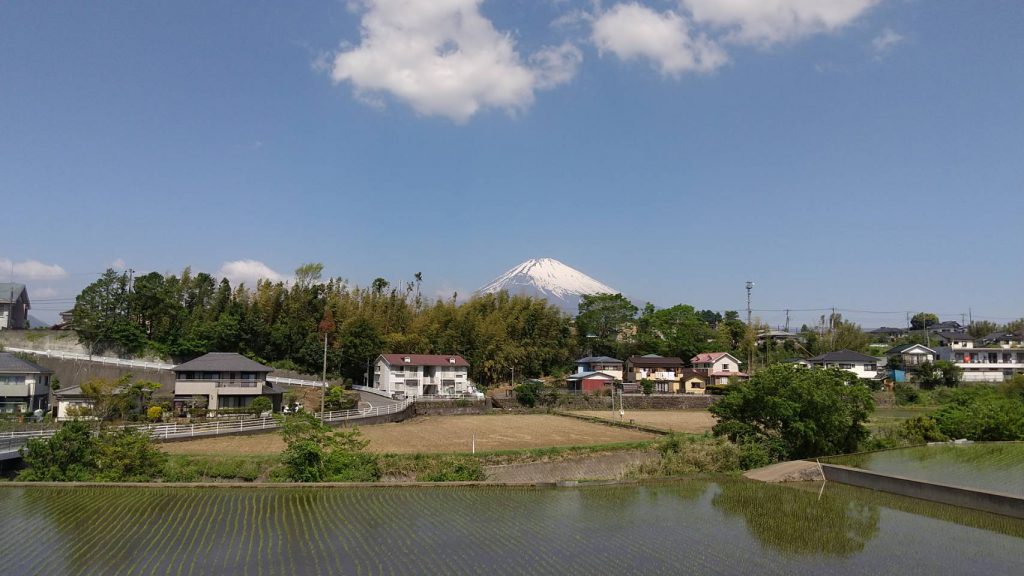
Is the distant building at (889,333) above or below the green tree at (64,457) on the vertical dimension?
above

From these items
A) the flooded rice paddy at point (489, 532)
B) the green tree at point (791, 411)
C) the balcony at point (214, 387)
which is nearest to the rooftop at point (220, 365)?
the balcony at point (214, 387)

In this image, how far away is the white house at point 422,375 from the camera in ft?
140

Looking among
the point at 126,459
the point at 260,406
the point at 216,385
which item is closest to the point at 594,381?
the point at 260,406

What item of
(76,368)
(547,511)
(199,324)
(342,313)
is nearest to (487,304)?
(342,313)

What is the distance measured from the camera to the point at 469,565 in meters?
10.3

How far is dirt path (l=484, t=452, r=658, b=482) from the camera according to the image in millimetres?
20422

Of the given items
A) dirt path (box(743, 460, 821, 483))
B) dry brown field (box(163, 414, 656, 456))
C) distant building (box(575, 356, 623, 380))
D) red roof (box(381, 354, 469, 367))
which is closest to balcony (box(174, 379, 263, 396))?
dry brown field (box(163, 414, 656, 456))

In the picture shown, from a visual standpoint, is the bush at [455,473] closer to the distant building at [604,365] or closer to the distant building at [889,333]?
the distant building at [604,365]

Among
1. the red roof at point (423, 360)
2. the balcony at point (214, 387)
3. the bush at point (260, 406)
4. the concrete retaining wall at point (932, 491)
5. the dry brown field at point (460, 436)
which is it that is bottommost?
the dry brown field at point (460, 436)

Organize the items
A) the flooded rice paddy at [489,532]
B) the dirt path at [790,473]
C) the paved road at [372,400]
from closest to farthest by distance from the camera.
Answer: the flooded rice paddy at [489,532] < the dirt path at [790,473] < the paved road at [372,400]

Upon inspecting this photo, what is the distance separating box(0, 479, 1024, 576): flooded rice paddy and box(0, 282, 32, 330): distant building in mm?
40570

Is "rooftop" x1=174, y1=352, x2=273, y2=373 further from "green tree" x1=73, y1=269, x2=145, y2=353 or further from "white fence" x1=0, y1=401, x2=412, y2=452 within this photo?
"green tree" x1=73, y1=269, x2=145, y2=353

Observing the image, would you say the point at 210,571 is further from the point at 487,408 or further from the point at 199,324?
the point at 199,324

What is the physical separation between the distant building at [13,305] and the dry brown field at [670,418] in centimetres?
4309
